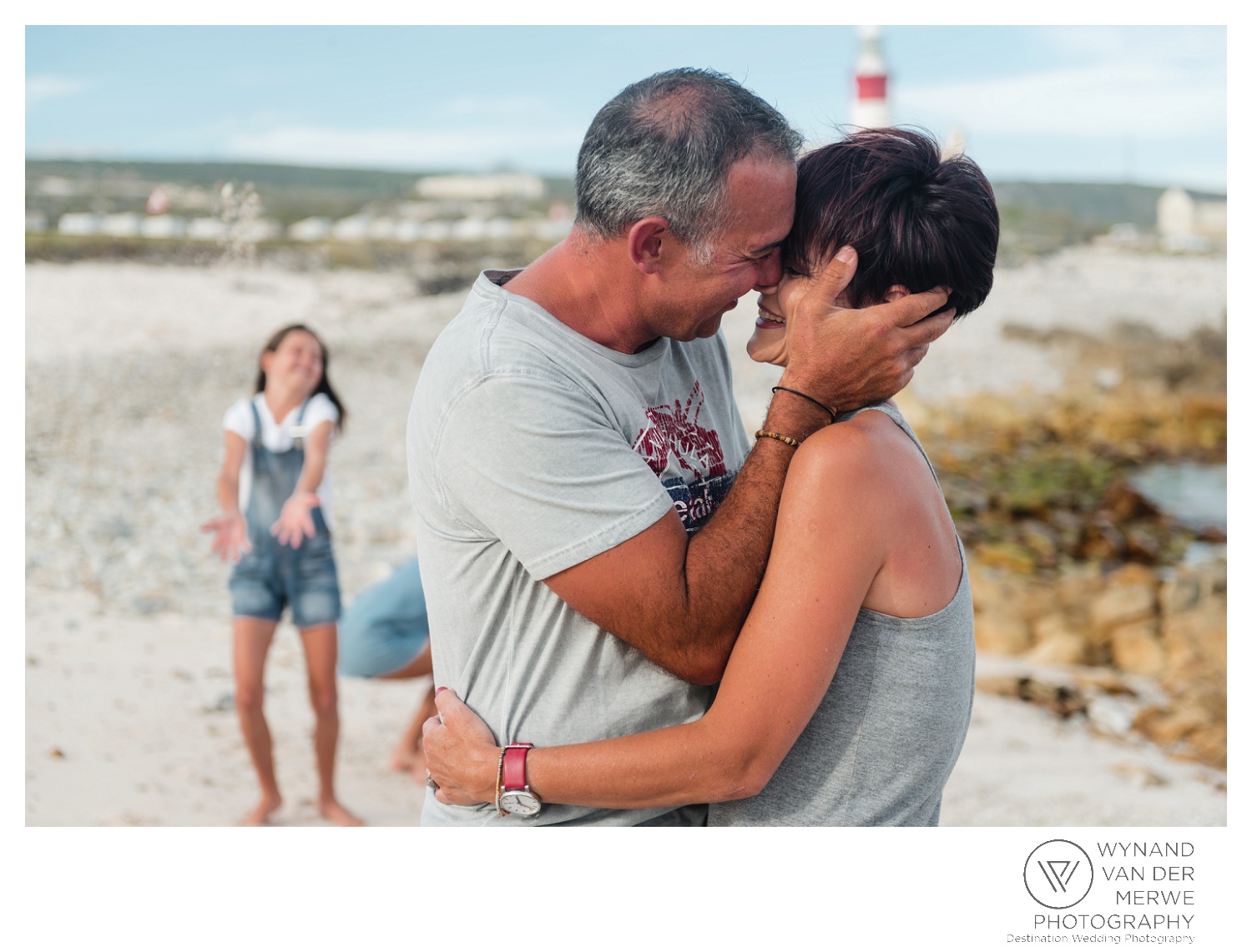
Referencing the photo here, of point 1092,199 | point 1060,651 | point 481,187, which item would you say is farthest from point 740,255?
point 1092,199

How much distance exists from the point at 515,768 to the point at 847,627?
2.17 feet

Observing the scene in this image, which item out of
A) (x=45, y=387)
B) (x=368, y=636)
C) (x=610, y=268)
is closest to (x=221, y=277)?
(x=45, y=387)

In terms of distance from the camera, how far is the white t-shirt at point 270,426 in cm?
537

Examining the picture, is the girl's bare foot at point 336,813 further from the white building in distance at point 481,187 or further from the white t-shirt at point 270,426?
the white building in distance at point 481,187

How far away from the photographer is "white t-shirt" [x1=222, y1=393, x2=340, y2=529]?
5.37 m

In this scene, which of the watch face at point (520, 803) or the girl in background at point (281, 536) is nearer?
the watch face at point (520, 803)

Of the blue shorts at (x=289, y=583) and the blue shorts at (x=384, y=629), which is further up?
the blue shorts at (x=289, y=583)

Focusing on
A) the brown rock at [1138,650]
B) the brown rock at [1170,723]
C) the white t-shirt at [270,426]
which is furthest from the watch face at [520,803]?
the brown rock at [1138,650]

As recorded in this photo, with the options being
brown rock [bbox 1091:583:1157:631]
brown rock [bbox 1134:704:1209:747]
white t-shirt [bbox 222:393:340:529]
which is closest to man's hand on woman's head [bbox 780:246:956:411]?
white t-shirt [bbox 222:393:340:529]

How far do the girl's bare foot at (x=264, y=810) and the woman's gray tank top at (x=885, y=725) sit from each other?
12.4 ft

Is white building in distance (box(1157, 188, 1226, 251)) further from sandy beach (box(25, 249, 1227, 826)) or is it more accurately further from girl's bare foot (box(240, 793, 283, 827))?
girl's bare foot (box(240, 793, 283, 827))

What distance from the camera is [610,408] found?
1.99 meters

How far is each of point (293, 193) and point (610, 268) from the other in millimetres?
22233
